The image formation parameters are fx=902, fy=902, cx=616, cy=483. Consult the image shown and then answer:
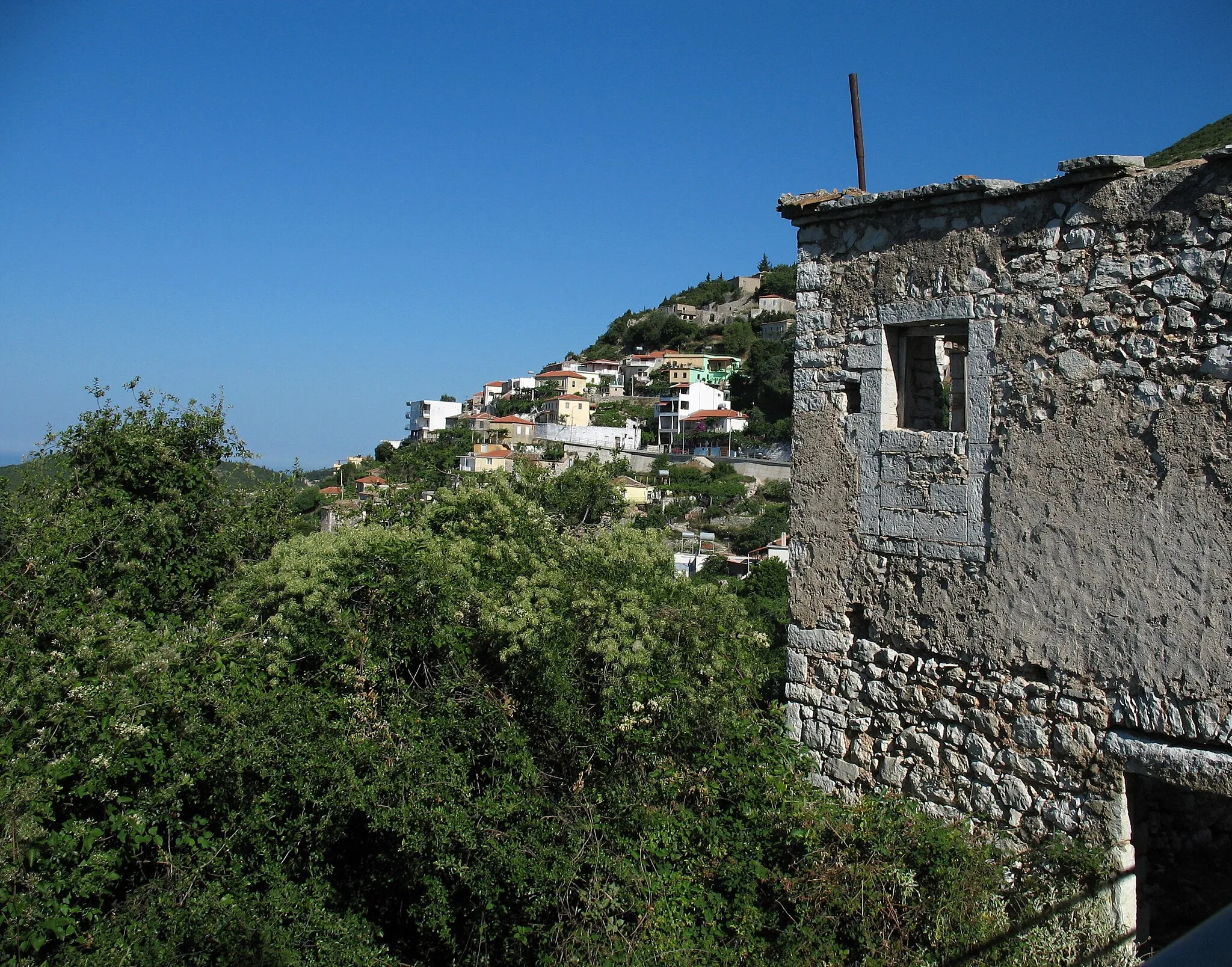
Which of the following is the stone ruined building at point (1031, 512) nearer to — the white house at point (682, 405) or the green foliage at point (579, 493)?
the green foliage at point (579, 493)

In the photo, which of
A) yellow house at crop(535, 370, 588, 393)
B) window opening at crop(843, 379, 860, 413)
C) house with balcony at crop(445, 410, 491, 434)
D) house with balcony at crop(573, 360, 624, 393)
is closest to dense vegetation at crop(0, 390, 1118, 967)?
window opening at crop(843, 379, 860, 413)

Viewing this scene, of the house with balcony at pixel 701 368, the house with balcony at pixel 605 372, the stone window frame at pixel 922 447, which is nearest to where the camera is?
the stone window frame at pixel 922 447

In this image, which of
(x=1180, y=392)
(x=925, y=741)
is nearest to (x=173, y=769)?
(x=925, y=741)

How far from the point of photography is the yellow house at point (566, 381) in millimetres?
104562

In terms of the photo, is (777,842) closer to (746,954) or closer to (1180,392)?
(746,954)

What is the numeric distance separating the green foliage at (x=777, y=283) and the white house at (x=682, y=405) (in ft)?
138

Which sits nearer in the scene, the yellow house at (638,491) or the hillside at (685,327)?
the yellow house at (638,491)

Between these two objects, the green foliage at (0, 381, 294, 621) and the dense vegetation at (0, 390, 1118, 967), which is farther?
the green foliage at (0, 381, 294, 621)

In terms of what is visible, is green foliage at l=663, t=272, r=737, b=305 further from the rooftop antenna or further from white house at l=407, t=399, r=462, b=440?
the rooftop antenna

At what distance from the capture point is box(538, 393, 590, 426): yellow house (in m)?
89.5

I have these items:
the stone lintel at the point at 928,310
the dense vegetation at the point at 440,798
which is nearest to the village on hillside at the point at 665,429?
the dense vegetation at the point at 440,798

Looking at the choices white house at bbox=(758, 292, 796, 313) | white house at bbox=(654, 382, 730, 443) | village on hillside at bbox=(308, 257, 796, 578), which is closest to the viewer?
village on hillside at bbox=(308, 257, 796, 578)

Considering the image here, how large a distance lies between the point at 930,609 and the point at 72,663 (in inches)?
233

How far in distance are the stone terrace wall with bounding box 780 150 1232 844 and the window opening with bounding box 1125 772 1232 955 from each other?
3.45 ft
